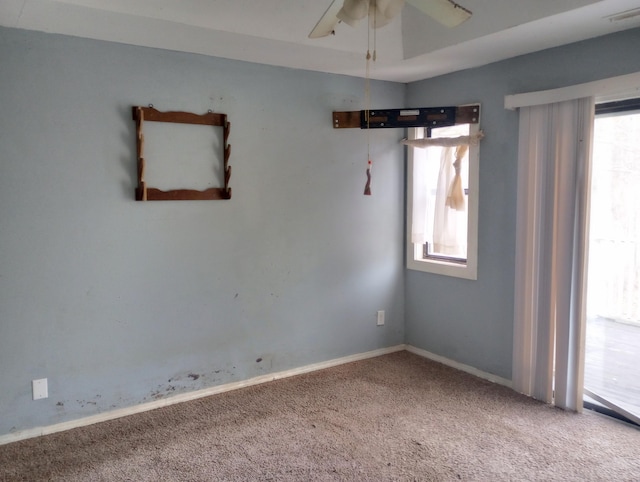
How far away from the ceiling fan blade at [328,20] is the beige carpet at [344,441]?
2021mm

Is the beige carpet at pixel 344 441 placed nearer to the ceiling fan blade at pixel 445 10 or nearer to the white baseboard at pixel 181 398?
the white baseboard at pixel 181 398

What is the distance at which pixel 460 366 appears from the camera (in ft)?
12.2

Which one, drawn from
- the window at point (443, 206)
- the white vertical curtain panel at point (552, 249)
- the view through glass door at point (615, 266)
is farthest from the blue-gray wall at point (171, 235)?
the view through glass door at point (615, 266)

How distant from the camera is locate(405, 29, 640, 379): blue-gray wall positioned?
2.97 m

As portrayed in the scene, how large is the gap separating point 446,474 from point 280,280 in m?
1.66

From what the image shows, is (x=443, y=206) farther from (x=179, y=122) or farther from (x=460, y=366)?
(x=179, y=122)

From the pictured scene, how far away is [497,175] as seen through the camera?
338 cm

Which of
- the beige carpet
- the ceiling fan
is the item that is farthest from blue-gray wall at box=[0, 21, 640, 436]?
the ceiling fan

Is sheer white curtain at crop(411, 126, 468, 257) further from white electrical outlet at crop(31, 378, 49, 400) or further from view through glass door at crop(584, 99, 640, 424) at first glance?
white electrical outlet at crop(31, 378, 49, 400)

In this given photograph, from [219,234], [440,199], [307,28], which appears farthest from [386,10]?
[440,199]

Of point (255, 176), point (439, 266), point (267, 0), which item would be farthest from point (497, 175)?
point (267, 0)

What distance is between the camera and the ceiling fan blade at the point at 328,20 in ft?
6.50

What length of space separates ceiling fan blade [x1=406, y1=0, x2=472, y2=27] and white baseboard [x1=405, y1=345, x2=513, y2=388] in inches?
96.3

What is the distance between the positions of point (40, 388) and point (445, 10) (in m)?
2.73
